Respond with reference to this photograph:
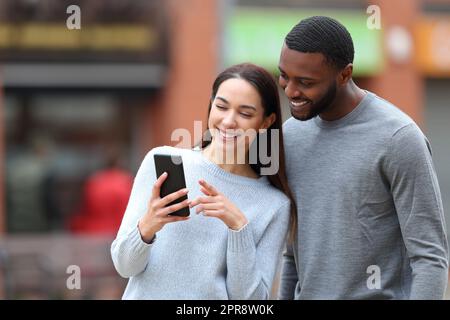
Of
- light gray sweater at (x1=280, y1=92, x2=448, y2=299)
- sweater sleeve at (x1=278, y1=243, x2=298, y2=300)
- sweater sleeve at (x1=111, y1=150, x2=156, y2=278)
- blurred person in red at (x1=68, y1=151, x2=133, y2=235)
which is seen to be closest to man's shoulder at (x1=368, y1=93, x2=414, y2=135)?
light gray sweater at (x1=280, y1=92, x2=448, y2=299)

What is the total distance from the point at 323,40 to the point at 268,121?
346mm

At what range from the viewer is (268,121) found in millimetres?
3215

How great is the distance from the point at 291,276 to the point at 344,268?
0.34 m

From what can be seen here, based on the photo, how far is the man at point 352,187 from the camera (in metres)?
2.97

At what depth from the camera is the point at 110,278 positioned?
1058 cm

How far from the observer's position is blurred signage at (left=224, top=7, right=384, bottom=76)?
13.9 meters

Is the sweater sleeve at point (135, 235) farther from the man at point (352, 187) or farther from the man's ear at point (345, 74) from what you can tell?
the man's ear at point (345, 74)

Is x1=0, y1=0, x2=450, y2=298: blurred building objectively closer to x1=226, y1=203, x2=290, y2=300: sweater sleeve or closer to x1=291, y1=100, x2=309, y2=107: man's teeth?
x1=226, y1=203, x2=290, y2=300: sweater sleeve

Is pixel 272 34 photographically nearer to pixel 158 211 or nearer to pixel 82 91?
pixel 82 91

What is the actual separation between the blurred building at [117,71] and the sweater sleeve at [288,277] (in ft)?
30.1

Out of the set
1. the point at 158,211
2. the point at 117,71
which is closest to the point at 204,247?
the point at 158,211

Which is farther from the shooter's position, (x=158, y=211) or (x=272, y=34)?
(x=272, y=34)

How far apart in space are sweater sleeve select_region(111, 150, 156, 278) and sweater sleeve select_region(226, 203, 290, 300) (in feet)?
0.86
